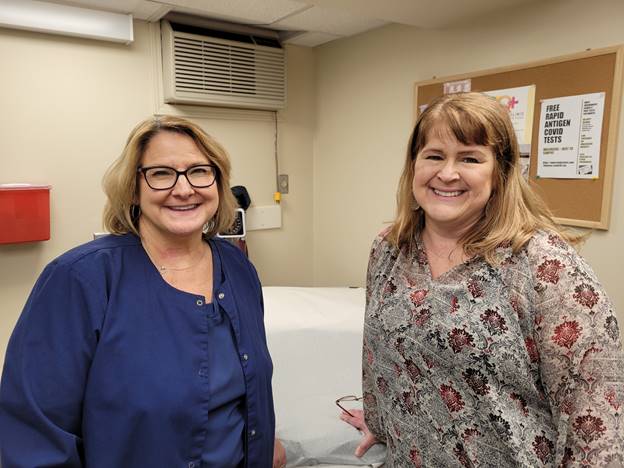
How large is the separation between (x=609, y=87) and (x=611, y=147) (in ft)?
0.73

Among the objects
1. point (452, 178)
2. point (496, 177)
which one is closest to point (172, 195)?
point (452, 178)

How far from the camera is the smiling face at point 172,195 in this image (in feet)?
3.59

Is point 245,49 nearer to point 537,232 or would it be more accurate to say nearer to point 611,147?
point 611,147

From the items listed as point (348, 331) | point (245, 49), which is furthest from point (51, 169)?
point (348, 331)

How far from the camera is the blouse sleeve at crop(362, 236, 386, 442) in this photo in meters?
1.29

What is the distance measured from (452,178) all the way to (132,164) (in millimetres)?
699

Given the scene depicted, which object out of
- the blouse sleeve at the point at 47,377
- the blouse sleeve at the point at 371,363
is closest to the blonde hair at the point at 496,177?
the blouse sleeve at the point at 371,363

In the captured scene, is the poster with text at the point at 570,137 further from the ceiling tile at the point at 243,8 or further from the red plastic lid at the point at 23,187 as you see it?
the red plastic lid at the point at 23,187

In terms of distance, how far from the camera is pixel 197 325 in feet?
3.51

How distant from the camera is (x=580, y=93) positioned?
191 centimetres

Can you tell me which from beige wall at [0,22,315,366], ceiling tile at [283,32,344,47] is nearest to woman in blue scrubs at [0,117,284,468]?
beige wall at [0,22,315,366]

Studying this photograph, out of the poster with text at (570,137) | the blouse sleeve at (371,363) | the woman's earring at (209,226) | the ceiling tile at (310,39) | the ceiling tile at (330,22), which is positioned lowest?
the blouse sleeve at (371,363)

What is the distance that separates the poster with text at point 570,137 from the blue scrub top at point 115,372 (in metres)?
1.57

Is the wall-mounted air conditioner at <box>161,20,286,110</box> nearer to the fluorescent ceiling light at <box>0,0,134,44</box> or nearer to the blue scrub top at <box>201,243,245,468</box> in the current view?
the fluorescent ceiling light at <box>0,0,134,44</box>
